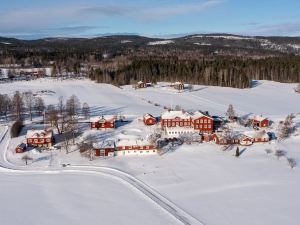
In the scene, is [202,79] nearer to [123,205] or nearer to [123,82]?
[123,82]

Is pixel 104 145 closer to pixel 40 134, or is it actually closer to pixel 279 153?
pixel 40 134

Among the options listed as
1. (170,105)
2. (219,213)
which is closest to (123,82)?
(170,105)

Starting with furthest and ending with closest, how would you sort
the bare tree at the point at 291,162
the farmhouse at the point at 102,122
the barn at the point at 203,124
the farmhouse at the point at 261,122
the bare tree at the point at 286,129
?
1. the farmhouse at the point at 261,122
2. the farmhouse at the point at 102,122
3. the barn at the point at 203,124
4. the bare tree at the point at 286,129
5. the bare tree at the point at 291,162

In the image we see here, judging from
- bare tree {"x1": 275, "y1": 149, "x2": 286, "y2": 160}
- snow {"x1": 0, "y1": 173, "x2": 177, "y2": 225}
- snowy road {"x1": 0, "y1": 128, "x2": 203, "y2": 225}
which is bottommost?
snow {"x1": 0, "y1": 173, "x2": 177, "y2": 225}

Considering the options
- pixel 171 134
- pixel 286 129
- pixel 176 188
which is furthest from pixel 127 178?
pixel 286 129

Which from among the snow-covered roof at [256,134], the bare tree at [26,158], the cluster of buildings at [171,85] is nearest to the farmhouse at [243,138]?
the snow-covered roof at [256,134]

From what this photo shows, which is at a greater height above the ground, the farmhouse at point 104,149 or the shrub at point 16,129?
the shrub at point 16,129

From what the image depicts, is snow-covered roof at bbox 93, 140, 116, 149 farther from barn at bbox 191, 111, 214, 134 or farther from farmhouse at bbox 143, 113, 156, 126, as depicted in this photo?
barn at bbox 191, 111, 214, 134

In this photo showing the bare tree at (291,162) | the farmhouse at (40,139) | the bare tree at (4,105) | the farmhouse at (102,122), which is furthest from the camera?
the bare tree at (4,105)

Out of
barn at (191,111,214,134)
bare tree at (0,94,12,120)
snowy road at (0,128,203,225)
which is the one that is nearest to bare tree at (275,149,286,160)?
barn at (191,111,214,134)

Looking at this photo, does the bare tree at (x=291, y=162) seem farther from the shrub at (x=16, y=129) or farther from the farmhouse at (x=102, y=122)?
the shrub at (x=16, y=129)
